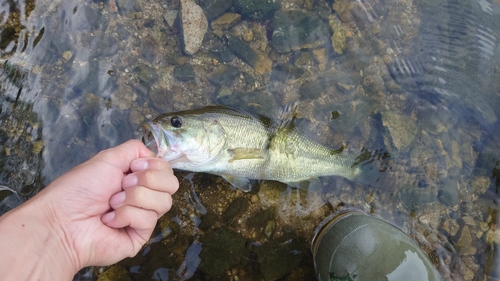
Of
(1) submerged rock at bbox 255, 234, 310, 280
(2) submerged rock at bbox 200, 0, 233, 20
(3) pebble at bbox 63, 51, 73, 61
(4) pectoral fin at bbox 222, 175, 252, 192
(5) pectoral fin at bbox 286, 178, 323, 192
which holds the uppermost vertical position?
(2) submerged rock at bbox 200, 0, 233, 20

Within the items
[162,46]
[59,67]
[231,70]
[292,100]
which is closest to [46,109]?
[59,67]

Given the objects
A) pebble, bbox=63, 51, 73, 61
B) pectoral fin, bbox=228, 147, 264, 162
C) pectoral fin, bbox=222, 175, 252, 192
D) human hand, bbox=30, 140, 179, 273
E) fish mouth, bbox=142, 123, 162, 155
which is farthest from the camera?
pebble, bbox=63, 51, 73, 61

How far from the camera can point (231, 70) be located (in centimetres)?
422

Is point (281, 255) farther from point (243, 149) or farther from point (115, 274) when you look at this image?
point (115, 274)

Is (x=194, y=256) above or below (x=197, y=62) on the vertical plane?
below

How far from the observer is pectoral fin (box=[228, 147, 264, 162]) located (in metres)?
3.46

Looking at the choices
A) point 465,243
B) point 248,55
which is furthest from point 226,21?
point 465,243

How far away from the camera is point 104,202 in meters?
2.46

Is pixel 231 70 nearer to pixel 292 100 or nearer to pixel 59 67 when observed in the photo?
pixel 292 100

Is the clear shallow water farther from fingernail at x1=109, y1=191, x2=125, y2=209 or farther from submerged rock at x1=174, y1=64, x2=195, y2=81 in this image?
fingernail at x1=109, y1=191, x2=125, y2=209

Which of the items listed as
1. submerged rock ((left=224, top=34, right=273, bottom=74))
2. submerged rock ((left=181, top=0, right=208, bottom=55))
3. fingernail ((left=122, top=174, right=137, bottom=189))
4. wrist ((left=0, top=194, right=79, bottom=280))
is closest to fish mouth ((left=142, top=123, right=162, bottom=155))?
fingernail ((left=122, top=174, right=137, bottom=189))

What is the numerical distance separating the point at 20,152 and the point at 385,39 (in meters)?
4.63

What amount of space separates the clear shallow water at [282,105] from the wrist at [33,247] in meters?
1.25

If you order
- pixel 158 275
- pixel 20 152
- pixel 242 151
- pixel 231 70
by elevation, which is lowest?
pixel 158 275
